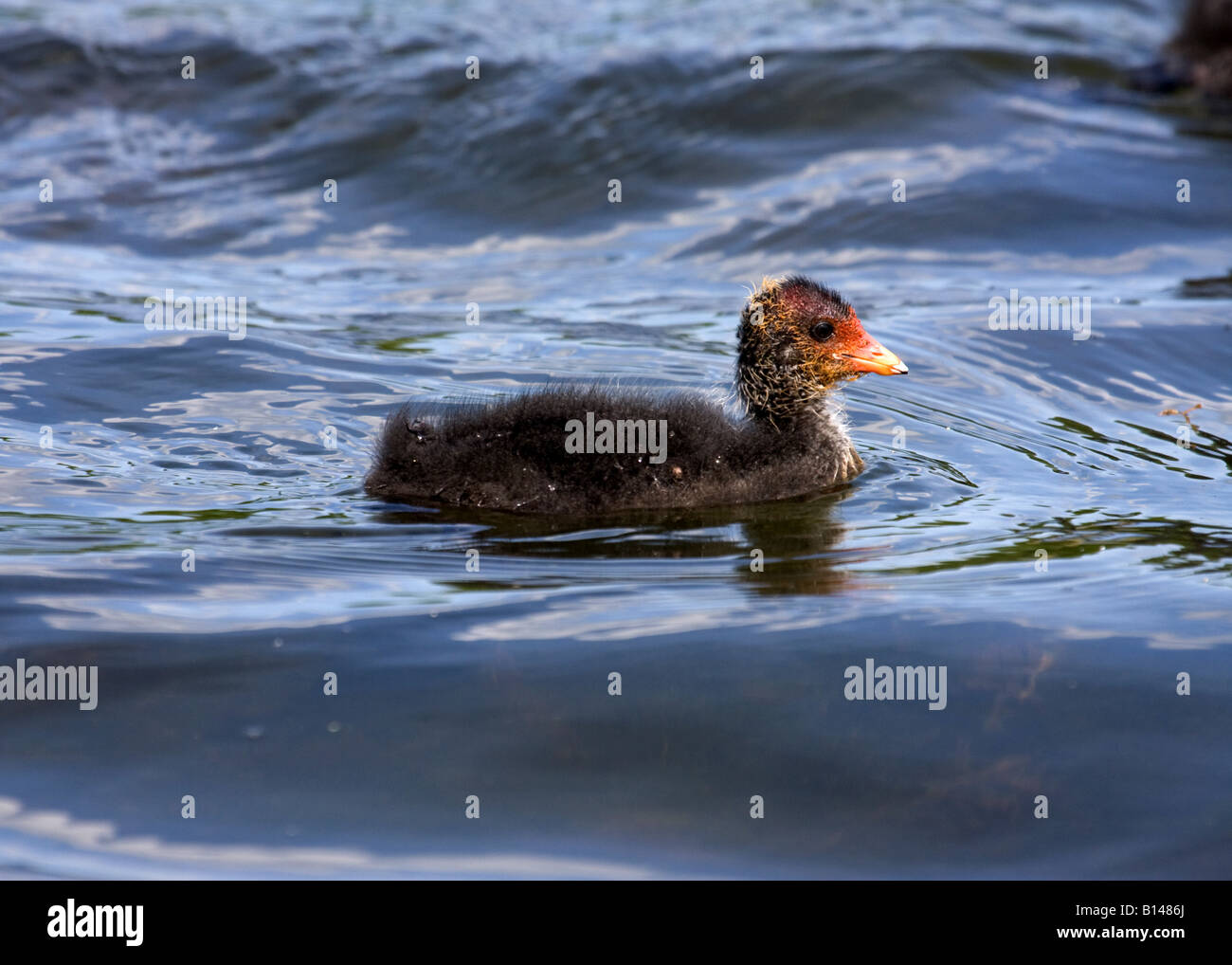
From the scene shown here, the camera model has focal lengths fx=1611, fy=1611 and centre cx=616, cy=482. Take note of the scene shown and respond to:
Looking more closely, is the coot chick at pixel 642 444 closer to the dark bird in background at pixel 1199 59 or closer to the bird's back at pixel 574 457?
the bird's back at pixel 574 457

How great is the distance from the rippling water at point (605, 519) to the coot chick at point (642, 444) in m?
0.16

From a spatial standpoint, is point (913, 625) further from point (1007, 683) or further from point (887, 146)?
point (887, 146)

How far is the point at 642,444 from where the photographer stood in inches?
297

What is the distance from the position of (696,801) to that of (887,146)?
11.6m

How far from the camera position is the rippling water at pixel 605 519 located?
5.23 meters

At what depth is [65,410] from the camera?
896 centimetres

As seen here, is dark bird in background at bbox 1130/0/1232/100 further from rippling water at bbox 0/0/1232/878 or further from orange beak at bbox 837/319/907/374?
orange beak at bbox 837/319/907/374

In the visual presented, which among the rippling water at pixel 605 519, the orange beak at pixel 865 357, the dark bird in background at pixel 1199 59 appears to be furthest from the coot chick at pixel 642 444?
the dark bird in background at pixel 1199 59

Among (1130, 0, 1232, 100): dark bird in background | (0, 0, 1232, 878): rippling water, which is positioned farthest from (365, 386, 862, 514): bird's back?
(1130, 0, 1232, 100): dark bird in background

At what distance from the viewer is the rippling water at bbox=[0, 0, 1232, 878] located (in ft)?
17.1

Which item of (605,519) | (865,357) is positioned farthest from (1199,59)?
(605,519)

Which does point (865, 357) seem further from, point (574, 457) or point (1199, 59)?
point (1199, 59)
